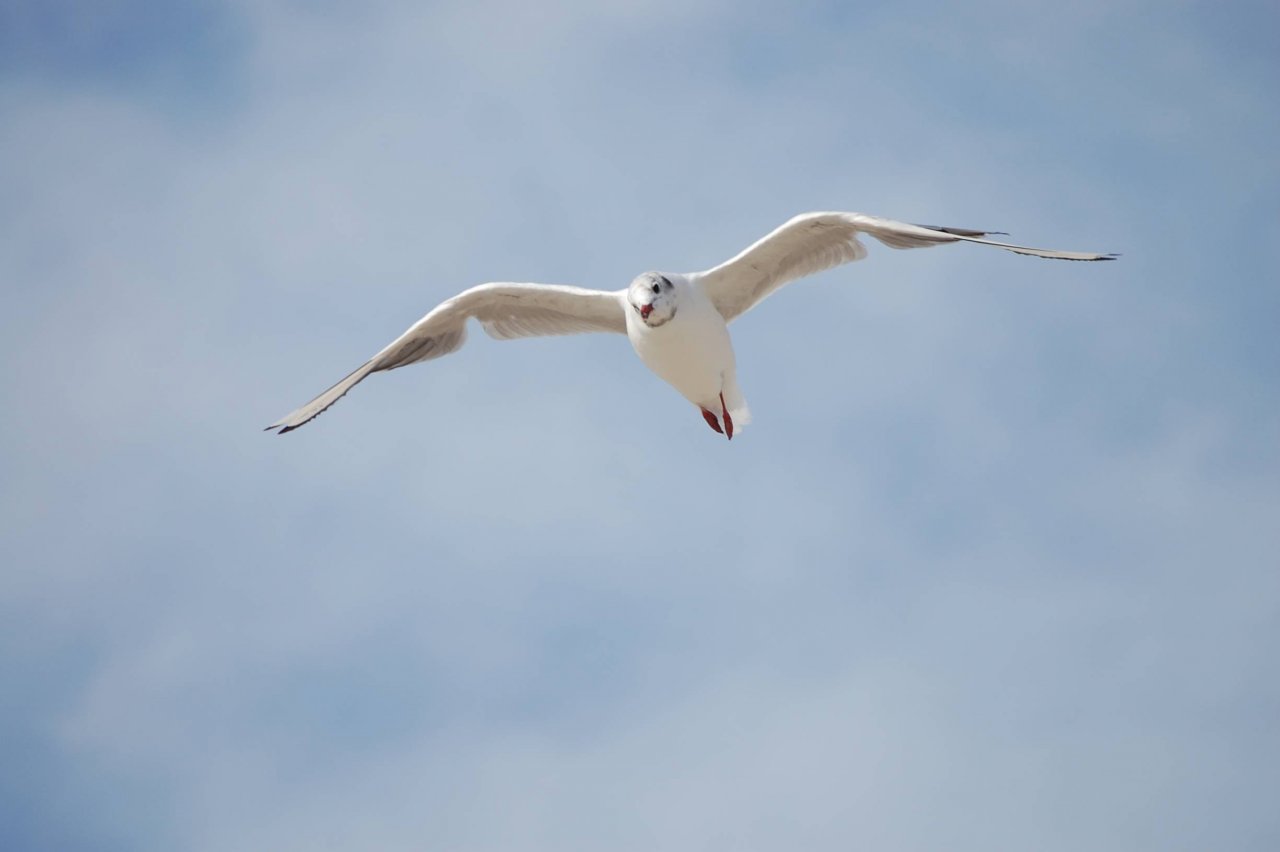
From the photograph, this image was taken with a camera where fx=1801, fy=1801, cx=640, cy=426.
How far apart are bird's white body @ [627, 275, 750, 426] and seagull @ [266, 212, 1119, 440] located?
0.04ft

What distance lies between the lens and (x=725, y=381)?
15820 millimetres

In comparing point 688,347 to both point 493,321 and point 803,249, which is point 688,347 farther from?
point 493,321

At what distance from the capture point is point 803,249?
15367mm

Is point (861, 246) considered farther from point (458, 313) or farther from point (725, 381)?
point (458, 313)

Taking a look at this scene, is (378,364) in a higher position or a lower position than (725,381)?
higher

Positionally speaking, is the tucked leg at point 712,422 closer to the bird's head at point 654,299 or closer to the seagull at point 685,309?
the seagull at point 685,309

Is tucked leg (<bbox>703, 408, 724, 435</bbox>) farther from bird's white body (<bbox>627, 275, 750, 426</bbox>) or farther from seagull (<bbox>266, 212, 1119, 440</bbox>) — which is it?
bird's white body (<bbox>627, 275, 750, 426</bbox>)

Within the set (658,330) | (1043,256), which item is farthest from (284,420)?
(1043,256)

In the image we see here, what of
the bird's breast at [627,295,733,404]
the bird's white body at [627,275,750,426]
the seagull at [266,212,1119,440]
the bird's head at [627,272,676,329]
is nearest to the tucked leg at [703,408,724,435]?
the seagull at [266,212,1119,440]

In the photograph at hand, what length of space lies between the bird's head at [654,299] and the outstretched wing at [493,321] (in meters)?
1.06

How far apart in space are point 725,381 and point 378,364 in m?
3.26

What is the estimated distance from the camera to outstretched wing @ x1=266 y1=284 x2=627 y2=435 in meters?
16.0

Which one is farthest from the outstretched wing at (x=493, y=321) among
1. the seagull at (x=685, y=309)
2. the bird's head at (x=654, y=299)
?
the bird's head at (x=654, y=299)

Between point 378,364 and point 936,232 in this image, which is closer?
point 936,232
